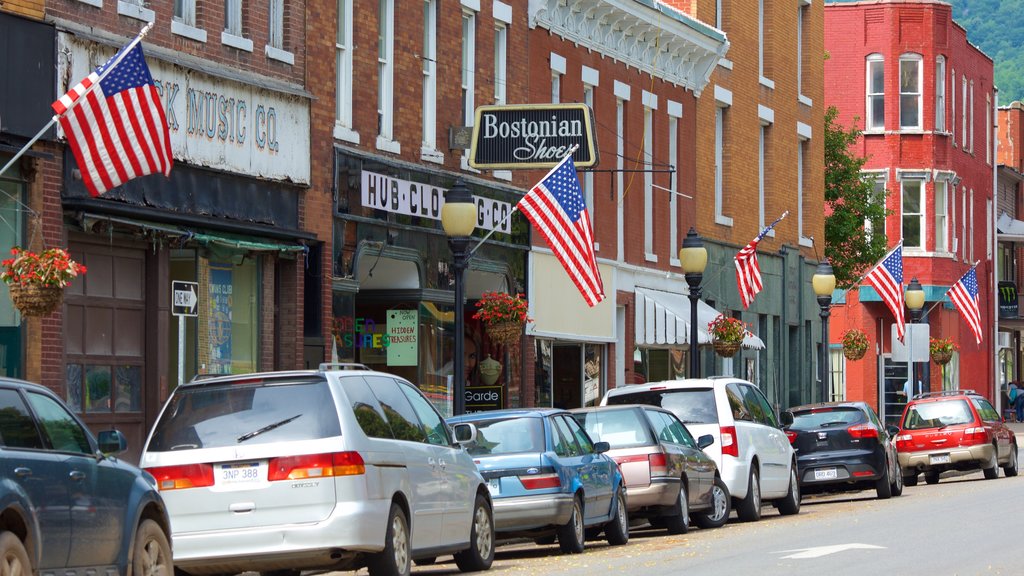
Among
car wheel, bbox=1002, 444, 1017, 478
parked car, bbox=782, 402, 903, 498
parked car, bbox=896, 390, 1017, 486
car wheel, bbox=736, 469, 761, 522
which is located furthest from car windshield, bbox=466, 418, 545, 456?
car wheel, bbox=1002, 444, 1017, 478

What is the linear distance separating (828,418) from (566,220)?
5892mm

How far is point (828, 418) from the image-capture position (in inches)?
1100

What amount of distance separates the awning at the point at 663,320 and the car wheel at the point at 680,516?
579 inches

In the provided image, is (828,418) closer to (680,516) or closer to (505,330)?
(505,330)

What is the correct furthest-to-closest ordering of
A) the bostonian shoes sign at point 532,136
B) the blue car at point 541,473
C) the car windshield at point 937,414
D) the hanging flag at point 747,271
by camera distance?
the hanging flag at point 747,271 → the car windshield at point 937,414 → the bostonian shoes sign at point 532,136 → the blue car at point 541,473

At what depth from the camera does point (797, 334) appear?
46625 mm

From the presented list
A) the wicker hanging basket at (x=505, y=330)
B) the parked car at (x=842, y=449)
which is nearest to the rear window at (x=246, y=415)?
the wicker hanging basket at (x=505, y=330)

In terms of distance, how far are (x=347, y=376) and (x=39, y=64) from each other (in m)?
6.08

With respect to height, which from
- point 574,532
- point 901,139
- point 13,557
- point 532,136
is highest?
point 901,139

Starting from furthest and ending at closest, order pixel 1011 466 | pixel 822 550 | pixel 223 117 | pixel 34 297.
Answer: pixel 1011 466 → pixel 223 117 → pixel 822 550 → pixel 34 297

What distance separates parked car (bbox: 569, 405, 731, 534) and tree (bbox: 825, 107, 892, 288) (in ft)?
101

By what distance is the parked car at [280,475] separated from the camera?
13.3 meters

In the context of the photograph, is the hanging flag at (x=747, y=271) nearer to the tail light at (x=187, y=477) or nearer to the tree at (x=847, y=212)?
the tree at (x=847, y=212)

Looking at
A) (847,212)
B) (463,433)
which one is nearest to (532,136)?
(463,433)
